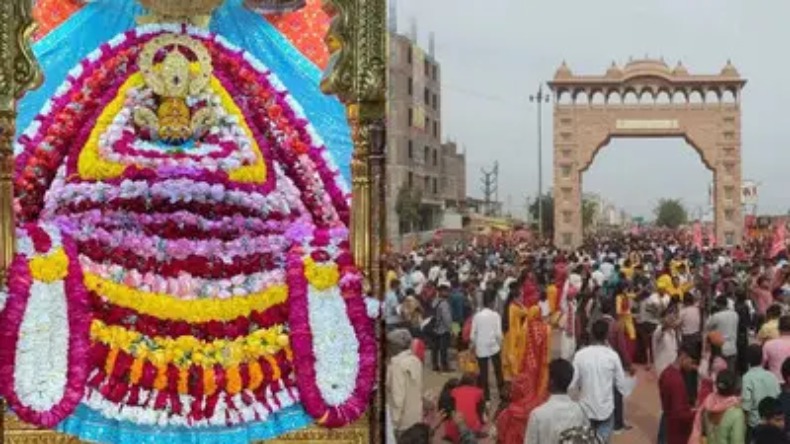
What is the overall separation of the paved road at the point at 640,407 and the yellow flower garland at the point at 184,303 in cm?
445

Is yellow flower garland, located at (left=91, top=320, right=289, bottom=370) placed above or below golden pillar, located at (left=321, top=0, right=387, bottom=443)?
below

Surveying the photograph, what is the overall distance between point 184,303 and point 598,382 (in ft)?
11.2

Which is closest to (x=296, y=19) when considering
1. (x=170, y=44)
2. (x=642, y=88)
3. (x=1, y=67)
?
(x=170, y=44)

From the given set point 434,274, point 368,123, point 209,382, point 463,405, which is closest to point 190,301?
point 209,382

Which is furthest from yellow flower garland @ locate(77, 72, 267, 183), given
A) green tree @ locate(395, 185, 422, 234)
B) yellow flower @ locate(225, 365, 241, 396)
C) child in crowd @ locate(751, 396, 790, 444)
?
green tree @ locate(395, 185, 422, 234)

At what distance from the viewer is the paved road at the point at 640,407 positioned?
9.29 m

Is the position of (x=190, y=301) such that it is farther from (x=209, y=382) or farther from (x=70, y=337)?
(x=70, y=337)

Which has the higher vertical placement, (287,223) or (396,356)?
(287,223)

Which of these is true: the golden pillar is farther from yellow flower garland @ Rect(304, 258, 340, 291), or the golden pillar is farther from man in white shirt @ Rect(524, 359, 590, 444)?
man in white shirt @ Rect(524, 359, 590, 444)

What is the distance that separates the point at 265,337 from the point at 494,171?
193 feet

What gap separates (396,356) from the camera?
7176mm

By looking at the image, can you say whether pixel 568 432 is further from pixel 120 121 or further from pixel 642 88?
pixel 642 88

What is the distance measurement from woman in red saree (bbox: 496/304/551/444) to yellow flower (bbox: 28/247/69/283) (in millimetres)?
2853

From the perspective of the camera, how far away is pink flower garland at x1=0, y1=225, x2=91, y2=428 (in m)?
4.02
